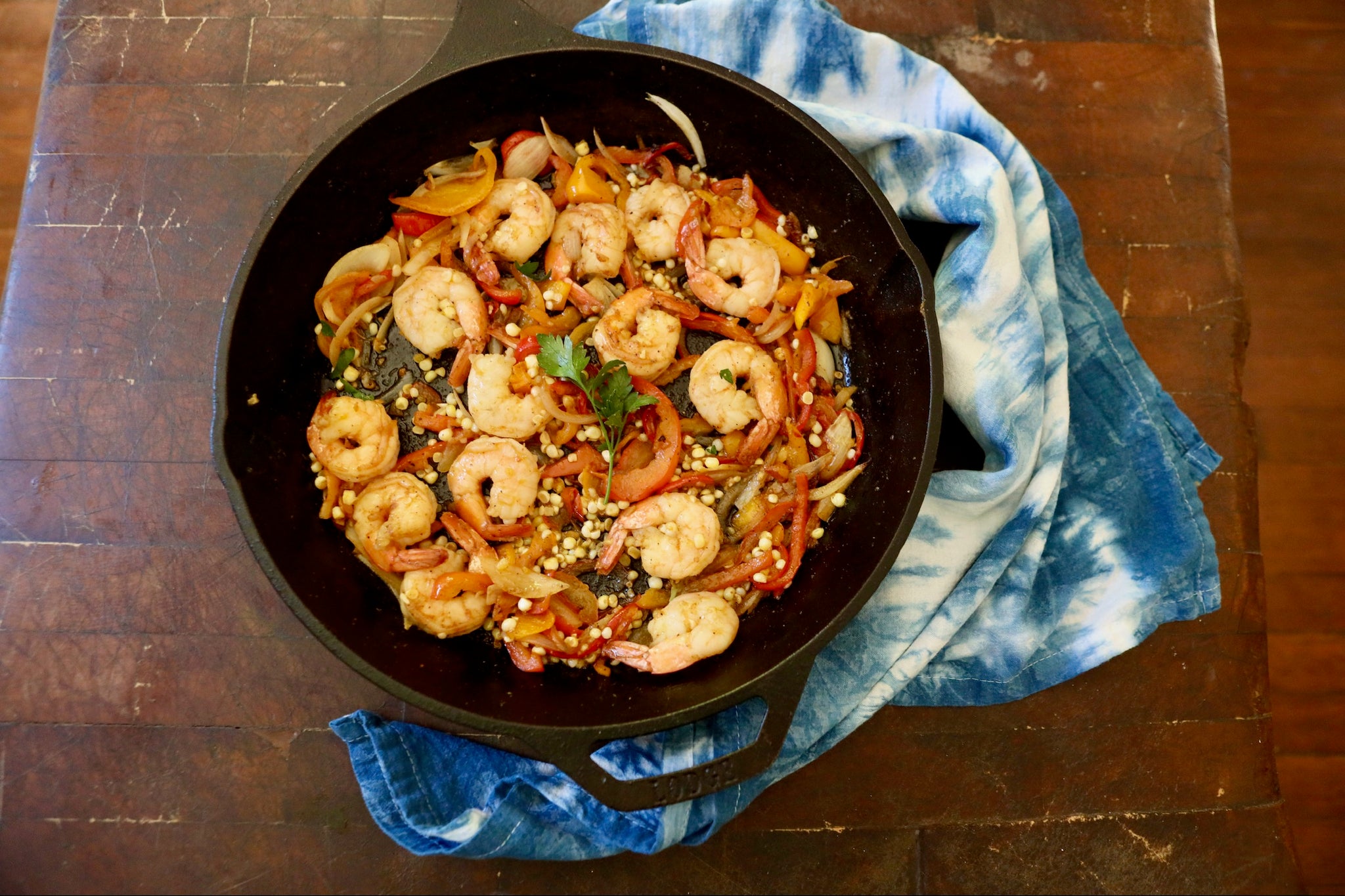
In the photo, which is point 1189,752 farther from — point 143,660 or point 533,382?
point 143,660

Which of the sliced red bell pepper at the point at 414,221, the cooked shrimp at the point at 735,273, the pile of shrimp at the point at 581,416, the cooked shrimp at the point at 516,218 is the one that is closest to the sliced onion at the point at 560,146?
the pile of shrimp at the point at 581,416

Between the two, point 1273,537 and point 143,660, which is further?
point 1273,537

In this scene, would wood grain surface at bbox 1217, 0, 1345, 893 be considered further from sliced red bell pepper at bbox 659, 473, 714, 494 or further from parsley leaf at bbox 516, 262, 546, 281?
parsley leaf at bbox 516, 262, 546, 281

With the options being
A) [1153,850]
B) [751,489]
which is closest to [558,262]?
[751,489]

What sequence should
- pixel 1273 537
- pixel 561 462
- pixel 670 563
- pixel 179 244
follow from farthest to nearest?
pixel 1273 537, pixel 179 244, pixel 561 462, pixel 670 563

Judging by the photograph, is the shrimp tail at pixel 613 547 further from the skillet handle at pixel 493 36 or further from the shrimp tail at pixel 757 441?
the skillet handle at pixel 493 36

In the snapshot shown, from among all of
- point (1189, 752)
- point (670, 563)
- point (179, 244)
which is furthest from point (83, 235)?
point (1189, 752)

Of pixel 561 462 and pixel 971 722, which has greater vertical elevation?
pixel 561 462

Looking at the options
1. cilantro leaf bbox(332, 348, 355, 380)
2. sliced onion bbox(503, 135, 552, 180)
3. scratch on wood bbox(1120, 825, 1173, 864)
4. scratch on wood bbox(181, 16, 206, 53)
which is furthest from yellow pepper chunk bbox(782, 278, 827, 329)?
scratch on wood bbox(181, 16, 206, 53)
